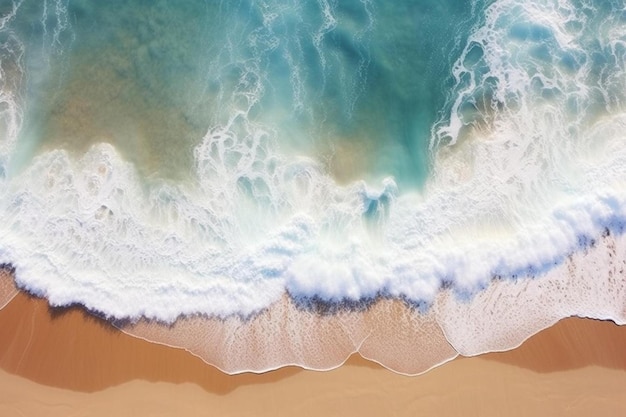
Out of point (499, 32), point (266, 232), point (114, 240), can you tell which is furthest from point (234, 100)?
point (499, 32)

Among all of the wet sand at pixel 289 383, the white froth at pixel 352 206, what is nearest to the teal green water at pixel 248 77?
the white froth at pixel 352 206

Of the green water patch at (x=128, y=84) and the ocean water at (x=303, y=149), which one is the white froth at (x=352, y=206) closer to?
the ocean water at (x=303, y=149)

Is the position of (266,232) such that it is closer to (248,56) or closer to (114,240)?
(114,240)

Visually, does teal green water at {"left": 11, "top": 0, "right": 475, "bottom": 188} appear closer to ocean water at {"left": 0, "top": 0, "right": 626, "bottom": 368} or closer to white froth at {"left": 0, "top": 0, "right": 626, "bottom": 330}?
ocean water at {"left": 0, "top": 0, "right": 626, "bottom": 368}

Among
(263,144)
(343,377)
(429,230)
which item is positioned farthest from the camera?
(263,144)

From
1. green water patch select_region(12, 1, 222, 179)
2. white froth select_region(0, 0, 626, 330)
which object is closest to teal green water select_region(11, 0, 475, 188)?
green water patch select_region(12, 1, 222, 179)

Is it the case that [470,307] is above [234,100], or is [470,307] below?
below
